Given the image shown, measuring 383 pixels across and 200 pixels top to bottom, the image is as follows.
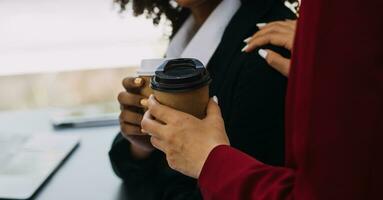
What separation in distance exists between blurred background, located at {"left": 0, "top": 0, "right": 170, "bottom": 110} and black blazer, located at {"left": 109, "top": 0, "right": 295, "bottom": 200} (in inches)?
27.6

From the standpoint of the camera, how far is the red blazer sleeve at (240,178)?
23.0 inches

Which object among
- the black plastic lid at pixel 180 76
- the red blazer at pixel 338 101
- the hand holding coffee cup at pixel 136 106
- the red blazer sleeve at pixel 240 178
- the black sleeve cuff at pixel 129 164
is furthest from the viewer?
the black sleeve cuff at pixel 129 164

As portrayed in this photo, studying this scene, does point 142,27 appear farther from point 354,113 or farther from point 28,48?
point 354,113

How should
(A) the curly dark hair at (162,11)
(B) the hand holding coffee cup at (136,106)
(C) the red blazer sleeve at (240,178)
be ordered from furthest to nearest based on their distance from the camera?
(A) the curly dark hair at (162,11), (B) the hand holding coffee cup at (136,106), (C) the red blazer sleeve at (240,178)

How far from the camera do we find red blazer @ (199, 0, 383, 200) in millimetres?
474

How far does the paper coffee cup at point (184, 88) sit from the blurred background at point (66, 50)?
1059 mm

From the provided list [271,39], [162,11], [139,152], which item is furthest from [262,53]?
[162,11]

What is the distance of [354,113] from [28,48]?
158 centimetres

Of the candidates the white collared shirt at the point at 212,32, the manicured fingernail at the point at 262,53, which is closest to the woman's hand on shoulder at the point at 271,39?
the manicured fingernail at the point at 262,53

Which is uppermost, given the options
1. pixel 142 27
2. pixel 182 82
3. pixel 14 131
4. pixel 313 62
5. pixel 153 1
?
pixel 313 62

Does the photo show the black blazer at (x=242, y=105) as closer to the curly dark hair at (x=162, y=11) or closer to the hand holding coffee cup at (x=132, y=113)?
the hand holding coffee cup at (x=132, y=113)

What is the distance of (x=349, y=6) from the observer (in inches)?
18.4

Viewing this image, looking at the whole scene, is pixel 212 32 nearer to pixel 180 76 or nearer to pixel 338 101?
pixel 180 76

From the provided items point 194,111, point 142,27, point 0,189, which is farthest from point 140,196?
point 142,27
